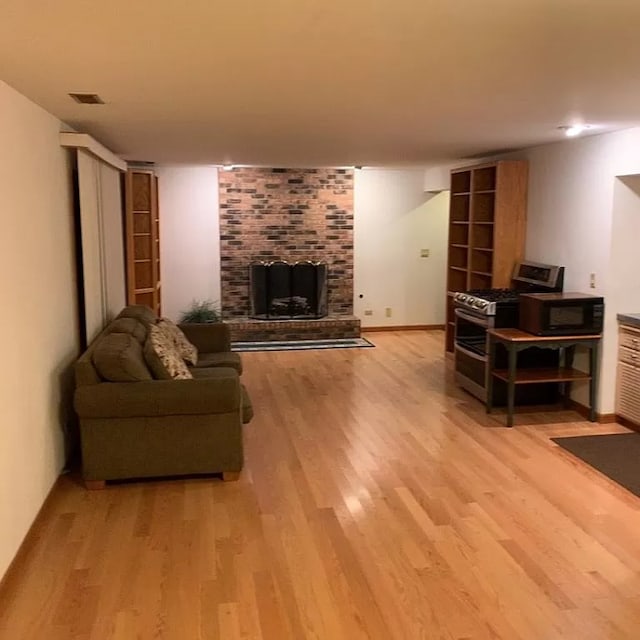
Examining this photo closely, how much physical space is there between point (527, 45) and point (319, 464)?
285 centimetres

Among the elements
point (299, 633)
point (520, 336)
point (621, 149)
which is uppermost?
point (621, 149)

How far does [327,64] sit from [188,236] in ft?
20.9

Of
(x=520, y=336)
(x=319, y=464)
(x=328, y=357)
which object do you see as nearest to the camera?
(x=319, y=464)

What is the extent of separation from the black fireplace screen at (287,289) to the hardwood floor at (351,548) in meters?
3.93

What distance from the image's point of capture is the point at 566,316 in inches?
198

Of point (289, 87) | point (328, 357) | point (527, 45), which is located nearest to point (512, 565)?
point (527, 45)

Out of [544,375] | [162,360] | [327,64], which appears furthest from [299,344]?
[327,64]

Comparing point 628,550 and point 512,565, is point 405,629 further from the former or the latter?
point 628,550

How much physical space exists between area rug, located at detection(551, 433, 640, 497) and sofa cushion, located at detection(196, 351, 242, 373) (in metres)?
2.45

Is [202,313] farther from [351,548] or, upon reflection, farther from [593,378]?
[351,548]

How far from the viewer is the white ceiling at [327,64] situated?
1.94 metres

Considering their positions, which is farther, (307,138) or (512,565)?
(307,138)

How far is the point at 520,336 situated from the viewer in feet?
16.6

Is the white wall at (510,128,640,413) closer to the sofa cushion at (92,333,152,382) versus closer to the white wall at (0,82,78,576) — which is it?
the sofa cushion at (92,333,152,382)
